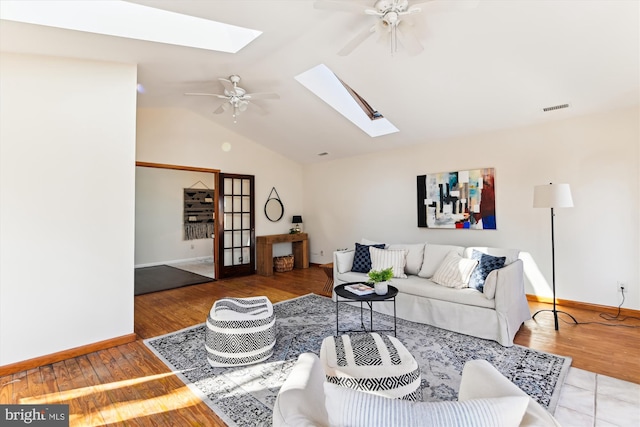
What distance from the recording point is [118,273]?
3.01m

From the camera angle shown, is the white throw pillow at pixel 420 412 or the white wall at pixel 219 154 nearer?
the white throw pillow at pixel 420 412

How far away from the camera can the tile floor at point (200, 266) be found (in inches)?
256

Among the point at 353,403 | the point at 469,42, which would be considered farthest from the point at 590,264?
the point at 353,403

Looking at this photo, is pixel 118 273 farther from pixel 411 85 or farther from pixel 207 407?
pixel 411 85

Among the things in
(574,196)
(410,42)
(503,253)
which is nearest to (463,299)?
(503,253)

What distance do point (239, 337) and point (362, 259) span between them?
216cm

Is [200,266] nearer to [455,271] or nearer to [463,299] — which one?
[455,271]

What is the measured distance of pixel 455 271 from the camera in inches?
135

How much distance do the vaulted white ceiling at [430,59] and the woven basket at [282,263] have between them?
3.13 meters

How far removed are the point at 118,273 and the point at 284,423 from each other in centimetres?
285

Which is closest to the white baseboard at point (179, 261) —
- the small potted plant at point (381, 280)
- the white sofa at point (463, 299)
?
the white sofa at point (463, 299)

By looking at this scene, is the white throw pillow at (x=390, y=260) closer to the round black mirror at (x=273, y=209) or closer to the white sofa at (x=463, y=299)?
the white sofa at (x=463, y=299)

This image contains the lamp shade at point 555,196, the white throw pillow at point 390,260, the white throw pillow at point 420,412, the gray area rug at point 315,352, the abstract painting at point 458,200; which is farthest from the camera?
the abstract painting at point 458,200

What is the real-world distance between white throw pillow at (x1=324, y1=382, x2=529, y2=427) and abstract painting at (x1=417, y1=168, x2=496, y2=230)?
4.20 meters
